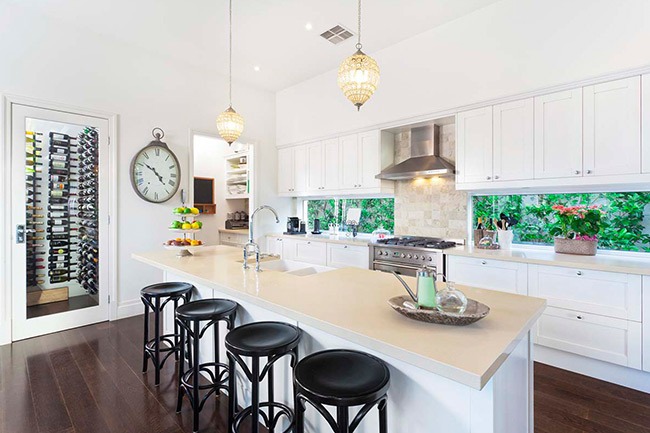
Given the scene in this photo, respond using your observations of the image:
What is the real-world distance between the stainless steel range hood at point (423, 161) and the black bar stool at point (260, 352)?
8.51ft

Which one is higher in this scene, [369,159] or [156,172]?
[369,159]

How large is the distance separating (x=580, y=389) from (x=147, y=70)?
5.49 metres

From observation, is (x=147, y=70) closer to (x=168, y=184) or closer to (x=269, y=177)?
(x=168, y=184)

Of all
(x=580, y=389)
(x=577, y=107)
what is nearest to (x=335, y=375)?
(x=580, y=389)

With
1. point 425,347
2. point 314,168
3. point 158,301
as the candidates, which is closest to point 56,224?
point 158,301

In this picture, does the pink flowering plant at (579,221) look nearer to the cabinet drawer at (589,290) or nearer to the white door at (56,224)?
A: the cabinet drawer at (589,290)

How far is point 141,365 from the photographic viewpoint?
268 cm

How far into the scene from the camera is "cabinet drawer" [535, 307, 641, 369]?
2.30 meters

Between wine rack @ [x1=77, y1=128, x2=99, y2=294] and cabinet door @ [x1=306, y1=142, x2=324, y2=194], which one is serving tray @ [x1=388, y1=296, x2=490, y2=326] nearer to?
cabinet door @ [x1=306, y1=142, x2=324, y2=194]

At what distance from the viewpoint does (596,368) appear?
2488mm

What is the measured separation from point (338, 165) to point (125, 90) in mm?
2855

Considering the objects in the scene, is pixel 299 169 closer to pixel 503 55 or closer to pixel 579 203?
pixel 503 55

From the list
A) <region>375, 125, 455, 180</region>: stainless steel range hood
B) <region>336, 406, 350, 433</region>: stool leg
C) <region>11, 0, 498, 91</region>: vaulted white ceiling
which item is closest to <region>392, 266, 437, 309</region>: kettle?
<region>336, 406, 350, 433</region>: stool leg

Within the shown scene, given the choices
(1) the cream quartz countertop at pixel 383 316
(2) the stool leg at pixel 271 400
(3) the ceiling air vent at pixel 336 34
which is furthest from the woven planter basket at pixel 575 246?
(3) the ceiling air vent at pixel 336 34
